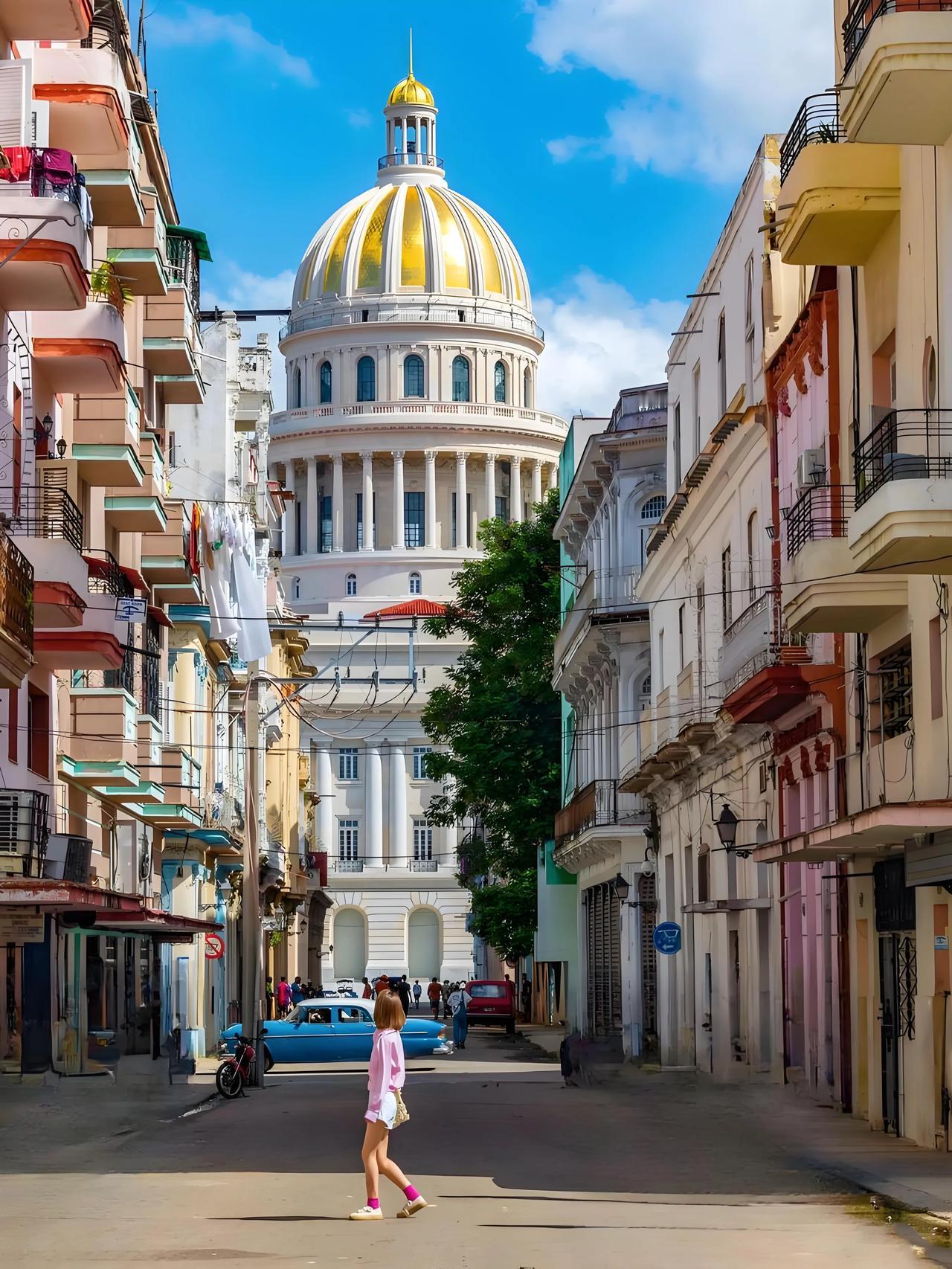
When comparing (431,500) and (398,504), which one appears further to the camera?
(398,504)

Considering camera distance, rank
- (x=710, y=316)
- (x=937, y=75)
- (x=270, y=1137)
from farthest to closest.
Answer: (x=710, y=316) → (x=270, y=1137) → (x=937, y=75)

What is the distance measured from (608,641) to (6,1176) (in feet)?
88.8

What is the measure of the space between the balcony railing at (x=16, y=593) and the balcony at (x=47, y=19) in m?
5.26

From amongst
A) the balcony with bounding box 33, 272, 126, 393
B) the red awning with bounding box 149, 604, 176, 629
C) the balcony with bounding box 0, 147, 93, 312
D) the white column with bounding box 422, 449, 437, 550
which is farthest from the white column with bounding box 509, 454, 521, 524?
the balcony with bounding box 0, 147, 93, 312

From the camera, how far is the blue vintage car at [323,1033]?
4166 cm

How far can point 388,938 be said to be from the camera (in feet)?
401

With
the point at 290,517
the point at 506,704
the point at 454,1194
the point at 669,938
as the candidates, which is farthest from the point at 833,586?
the point at 290,517

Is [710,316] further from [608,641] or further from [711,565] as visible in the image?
[608,641]

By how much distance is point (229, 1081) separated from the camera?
101 ft

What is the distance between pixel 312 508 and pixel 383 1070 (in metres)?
119

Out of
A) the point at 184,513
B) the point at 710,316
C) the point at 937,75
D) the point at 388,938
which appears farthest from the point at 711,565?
the point at 388,938

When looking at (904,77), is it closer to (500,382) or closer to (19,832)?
(19,832)

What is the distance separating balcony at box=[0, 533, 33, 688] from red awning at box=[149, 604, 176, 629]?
55.8 feet

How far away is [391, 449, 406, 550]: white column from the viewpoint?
431 ft
